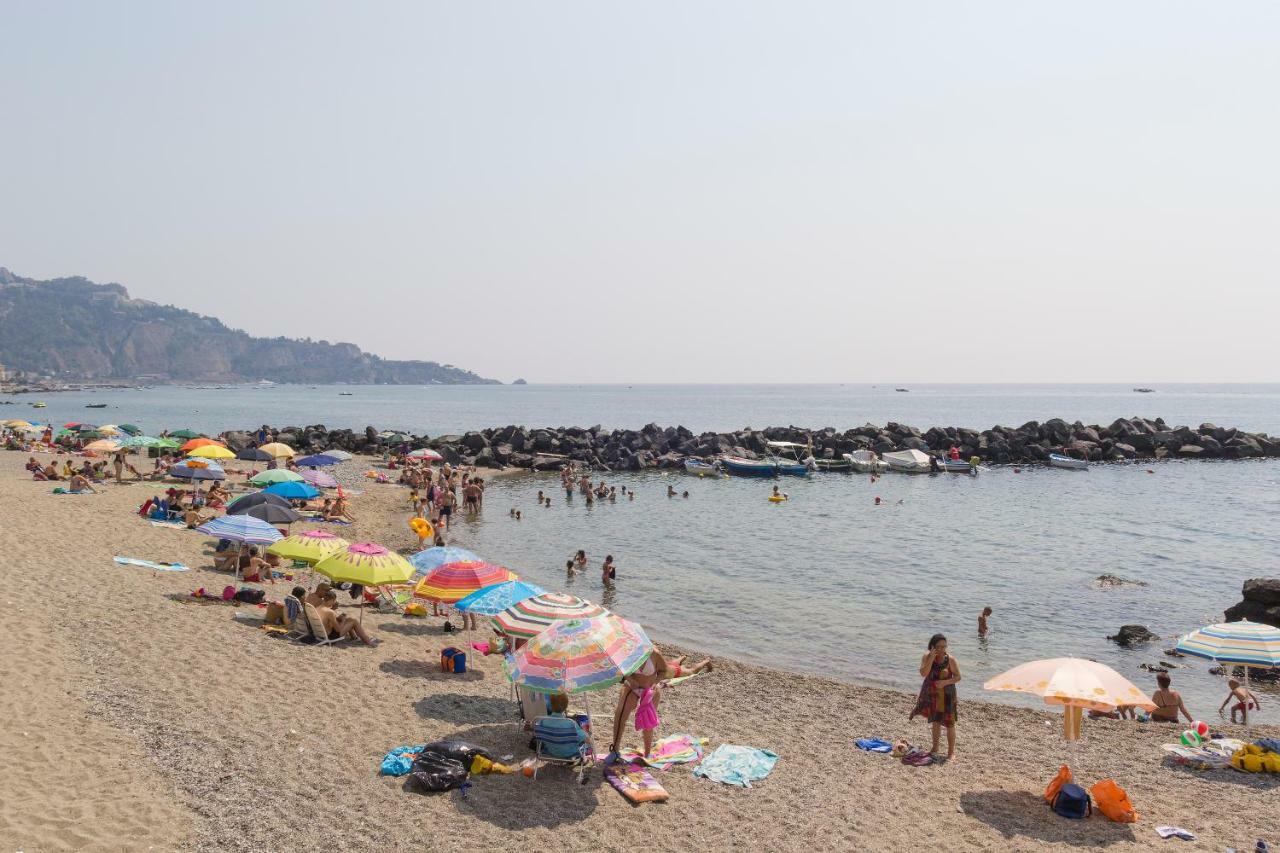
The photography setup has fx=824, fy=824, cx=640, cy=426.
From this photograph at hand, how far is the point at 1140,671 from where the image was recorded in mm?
16766

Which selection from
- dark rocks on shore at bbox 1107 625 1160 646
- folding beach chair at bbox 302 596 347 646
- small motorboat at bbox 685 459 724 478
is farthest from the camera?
small motorboat at bbox 685 459 724 478

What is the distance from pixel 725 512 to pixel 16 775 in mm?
31726

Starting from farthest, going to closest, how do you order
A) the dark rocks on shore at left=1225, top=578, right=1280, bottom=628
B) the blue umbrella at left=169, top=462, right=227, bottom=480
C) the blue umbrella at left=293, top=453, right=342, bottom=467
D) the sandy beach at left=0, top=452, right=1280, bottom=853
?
the blue umbrella at left=293, top=453, right=342, bottom=467
the blue umbrella at left=169, top=462, right=227, bottom=480
the dark rocks on shore at left=1225, top=578, right=1280, bottom=628
the sandy beach at left=0, top=452, right=1280, bottom=853

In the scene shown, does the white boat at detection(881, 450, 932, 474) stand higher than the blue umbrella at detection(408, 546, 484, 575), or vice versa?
the blue umbrella at detection(408, 546, 484, 575)

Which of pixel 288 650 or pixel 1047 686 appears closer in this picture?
pixel 1047 686

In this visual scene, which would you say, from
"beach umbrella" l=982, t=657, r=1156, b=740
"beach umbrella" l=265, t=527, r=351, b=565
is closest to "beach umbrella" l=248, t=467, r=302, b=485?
"beach umbrella" l=265, t=527, r=351, b=565

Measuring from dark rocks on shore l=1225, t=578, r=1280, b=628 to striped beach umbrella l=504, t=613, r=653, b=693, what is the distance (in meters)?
16.8

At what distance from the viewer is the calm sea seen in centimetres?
1848

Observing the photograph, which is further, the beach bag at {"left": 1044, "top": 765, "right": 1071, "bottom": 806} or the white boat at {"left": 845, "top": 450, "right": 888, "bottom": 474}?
the white boat at {"left": 845, "top": 450, "right": 888, "bottom": 474}

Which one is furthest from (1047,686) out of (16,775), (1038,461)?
(1038,461)

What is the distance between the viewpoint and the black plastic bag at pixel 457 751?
9227 millimetres

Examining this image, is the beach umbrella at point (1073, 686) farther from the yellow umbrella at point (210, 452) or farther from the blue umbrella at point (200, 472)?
the yellow umbrella at point (210, 452)

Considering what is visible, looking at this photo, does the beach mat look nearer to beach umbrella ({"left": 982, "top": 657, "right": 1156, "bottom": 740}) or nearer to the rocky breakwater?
beach umbrella ({"left": 982, "top": 657, "right": 1156, "bottom": 740})

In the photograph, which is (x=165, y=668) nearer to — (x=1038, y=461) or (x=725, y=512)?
(x=725, y=512)
